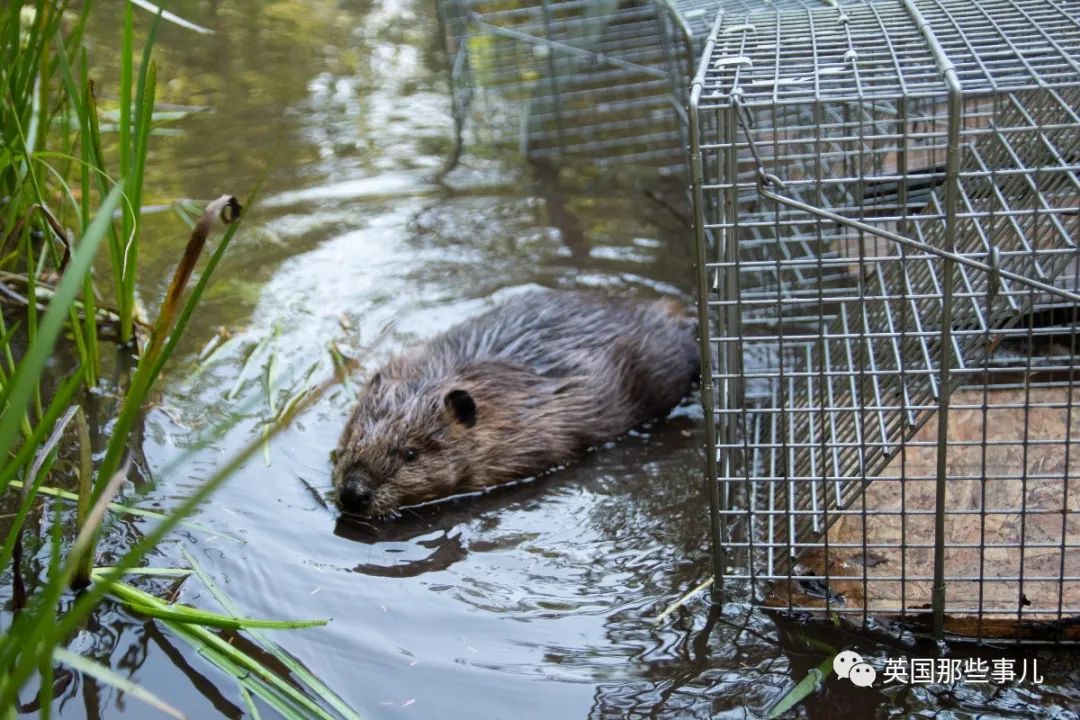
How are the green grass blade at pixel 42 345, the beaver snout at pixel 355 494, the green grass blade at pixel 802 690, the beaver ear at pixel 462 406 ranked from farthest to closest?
the beaver ear at pixel 462 406
the beaver snout at pixel 355 494
the green grass blade at pixel 802 690
the green grass blade at pixel 42 345

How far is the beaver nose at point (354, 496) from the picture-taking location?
153 inches

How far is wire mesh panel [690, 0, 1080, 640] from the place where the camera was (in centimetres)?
276

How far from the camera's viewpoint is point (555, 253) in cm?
595

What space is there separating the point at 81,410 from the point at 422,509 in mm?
1341

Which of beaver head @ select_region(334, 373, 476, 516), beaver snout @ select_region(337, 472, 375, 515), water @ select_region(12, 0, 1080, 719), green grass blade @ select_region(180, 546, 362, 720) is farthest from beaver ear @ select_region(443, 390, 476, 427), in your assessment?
green grass blade @ select_region(180, 546, 362, 720)

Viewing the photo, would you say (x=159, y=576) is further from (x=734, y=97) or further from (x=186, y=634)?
(x=734, y=97)

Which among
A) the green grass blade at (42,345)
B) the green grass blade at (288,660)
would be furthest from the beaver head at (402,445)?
the green grass blade at (42,345)

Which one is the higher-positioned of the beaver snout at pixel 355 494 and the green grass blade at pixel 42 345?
the green grass blade at pixel 42 345

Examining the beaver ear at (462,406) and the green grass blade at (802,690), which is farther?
the beaver ear at (462,406)

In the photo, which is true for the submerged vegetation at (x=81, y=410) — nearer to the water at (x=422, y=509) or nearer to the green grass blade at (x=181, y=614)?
the green grass blade at (x=181, y=614)

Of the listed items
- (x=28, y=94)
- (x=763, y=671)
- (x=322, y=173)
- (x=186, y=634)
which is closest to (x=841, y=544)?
(x=763, y=671)

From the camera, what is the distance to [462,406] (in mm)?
4270

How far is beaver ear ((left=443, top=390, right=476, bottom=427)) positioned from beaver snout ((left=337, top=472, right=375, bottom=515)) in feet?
1.58

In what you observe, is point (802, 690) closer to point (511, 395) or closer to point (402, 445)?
point (402, 445)
